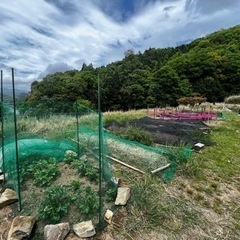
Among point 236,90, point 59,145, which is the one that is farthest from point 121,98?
point 59,145

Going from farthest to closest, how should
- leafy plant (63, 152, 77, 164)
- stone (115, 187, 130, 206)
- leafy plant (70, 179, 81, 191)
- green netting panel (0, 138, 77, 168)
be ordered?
leafy plant (63, 152, 77, 164)
green netting panel (0, 138, 77, 168)
leafy plant (70, 179, 81, 191)
stone (115, 187, 130, 206)

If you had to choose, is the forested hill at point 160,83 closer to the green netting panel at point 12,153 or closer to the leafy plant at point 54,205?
the green netting panel at point 12,153

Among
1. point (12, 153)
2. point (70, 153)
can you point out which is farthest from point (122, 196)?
point (12, 153)

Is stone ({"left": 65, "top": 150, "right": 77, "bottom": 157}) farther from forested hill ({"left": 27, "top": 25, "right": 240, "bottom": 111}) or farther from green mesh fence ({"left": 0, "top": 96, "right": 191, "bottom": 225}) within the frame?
forested hill ({"left": 27, "top": 25, "right": 240, "bottom": 111})

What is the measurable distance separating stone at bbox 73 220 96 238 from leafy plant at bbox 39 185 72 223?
238 mm

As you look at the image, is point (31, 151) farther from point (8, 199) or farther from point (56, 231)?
point (56, 231)

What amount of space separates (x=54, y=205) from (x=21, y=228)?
0.39 metres

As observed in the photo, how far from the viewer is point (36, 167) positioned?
343 centimetres

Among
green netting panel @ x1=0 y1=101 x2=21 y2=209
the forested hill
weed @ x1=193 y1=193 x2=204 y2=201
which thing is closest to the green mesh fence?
green netting panel @ x1=0 y1=101 x2=21 y2=209

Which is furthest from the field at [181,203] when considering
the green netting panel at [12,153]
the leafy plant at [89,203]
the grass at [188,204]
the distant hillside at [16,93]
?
the distant hillside at [16,93]

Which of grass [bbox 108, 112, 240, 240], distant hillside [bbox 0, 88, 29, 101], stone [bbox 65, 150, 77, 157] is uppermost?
distant hillside [bbox 0, 88, 29, 101]

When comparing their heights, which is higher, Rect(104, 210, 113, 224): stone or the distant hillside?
the distant hillside

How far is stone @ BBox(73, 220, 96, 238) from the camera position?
7.82 feet

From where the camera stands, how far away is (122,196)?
2910 mm
